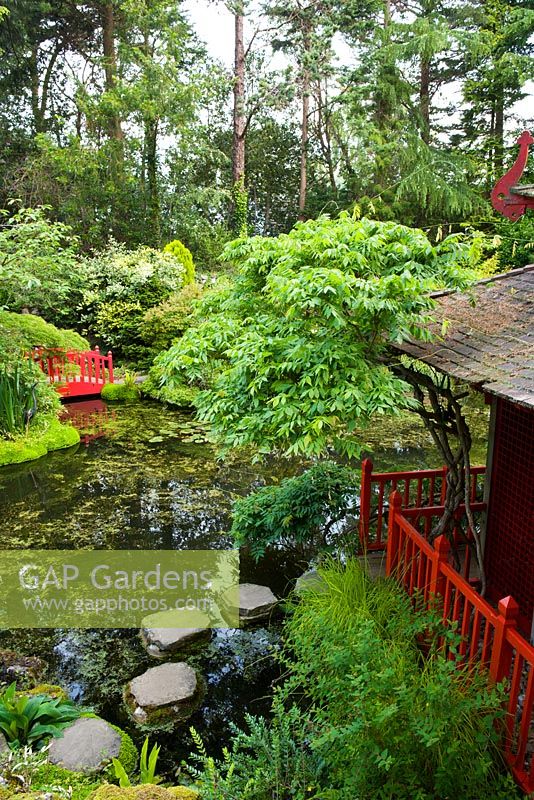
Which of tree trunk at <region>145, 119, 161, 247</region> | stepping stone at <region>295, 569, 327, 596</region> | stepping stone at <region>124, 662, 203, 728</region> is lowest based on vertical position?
stepping stone at <region>124, 662, 203, 728</region>

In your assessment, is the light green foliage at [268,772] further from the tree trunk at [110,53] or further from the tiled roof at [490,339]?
the tree trunk at [110,53]

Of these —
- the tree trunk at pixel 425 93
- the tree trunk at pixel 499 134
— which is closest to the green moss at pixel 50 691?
the tree trunk at pixel 499 134

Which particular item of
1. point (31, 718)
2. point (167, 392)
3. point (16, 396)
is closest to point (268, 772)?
point (31, 718)

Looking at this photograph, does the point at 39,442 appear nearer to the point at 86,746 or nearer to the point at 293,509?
the point at 293,509

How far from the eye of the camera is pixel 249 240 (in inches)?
169

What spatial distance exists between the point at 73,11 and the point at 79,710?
862 inches

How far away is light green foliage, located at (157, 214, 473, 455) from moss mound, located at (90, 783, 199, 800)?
1.91 m

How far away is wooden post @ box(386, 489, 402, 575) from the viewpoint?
432 cm

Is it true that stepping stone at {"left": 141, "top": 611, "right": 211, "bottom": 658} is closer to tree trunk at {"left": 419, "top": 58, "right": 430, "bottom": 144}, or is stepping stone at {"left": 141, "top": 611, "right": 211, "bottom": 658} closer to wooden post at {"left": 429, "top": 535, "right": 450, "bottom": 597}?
wooden post at {"left": 429, "top": 535, "right": 450, "bottom": 597}

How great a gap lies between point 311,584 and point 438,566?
1573 mm

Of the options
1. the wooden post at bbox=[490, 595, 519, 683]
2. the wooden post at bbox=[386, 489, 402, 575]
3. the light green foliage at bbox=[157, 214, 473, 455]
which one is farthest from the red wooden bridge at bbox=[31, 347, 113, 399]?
the wooden post at bbox=[490, 595, 519, 683]

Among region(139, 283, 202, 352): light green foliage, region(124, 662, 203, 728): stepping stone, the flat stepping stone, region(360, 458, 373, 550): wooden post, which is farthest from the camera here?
region(139, 283, 202, 352): light green foliage

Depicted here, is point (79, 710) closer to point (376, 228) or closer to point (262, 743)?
point (262, 743)

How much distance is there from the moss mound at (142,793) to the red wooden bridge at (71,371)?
1019 centimetres
